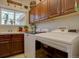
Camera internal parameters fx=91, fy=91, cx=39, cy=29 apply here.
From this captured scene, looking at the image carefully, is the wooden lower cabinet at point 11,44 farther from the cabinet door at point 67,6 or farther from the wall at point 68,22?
the cabinet door at point 67,6

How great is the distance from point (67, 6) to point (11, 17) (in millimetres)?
2995

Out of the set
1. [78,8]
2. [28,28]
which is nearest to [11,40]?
[28,28]

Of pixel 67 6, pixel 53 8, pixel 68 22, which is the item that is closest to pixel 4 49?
pixel 53 8

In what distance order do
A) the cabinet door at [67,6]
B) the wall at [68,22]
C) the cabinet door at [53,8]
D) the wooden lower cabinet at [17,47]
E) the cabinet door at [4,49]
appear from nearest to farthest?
1. the cabinet door at [67,6]
2. the wall at [68,22]
3. the cabinet door at [53,8]
4. the cabinet door at [4,49]
5. the wooden lower cabinet at [17,47]

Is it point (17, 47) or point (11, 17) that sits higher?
point (11, 17)

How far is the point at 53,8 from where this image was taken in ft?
7.22

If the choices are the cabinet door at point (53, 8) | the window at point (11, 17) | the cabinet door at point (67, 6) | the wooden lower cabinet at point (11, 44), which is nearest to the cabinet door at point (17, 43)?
the wooden lower cabinet at point (11, 44)

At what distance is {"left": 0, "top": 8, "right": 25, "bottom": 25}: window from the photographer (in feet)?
12.7

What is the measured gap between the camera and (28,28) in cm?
446

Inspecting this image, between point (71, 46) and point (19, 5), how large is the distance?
3757 millimetres

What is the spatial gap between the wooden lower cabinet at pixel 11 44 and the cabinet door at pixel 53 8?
174cm

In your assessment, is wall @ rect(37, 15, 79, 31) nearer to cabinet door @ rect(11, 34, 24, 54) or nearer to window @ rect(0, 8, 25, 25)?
cabinet door @ rect(11, 34, 24, 54)

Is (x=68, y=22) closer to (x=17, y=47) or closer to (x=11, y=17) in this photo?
(x=17, y=47)

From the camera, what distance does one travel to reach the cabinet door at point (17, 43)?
3.40 m
